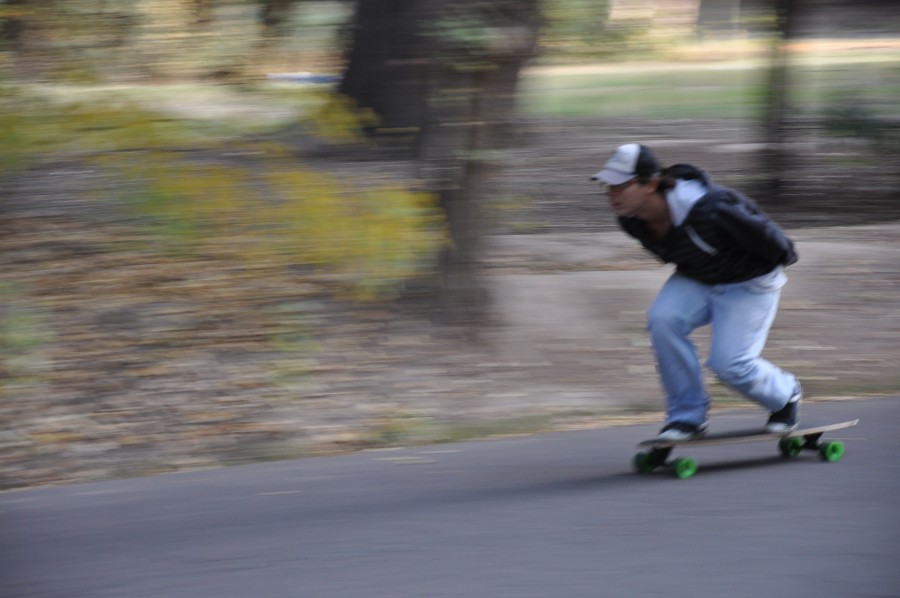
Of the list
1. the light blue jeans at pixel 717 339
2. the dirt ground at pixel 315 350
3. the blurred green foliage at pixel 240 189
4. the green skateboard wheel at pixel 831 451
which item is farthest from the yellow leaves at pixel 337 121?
the green skateboard wheel at pixel 831 451

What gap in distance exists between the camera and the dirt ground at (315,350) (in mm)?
7508

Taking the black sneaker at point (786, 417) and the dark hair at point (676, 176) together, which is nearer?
the dark hair at point (676, 176)

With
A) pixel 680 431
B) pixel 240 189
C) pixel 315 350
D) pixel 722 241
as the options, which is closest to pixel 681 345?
pixel 680 431

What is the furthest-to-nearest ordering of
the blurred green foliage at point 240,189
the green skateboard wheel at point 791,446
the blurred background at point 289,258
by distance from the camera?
the blurred green foliage at point 240,189, the blurred background at point 289,258, the green skateboard wheel at point 791,446

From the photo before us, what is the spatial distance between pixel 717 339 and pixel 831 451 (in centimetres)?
89

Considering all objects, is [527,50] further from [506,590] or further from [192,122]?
[506,590]

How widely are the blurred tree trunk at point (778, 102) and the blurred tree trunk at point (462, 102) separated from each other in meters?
4.73

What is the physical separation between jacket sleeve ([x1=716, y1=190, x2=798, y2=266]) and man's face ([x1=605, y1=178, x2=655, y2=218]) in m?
0.36

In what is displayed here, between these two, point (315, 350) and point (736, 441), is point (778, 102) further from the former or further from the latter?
point (736, 441)

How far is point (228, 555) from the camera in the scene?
16.9 ft

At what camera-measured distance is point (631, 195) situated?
6.12m

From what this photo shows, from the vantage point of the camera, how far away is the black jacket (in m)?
6.04

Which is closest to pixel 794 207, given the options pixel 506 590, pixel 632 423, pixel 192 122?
pixel 632 423

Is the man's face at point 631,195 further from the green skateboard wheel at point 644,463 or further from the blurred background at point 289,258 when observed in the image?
the blurred background at point 289,258
